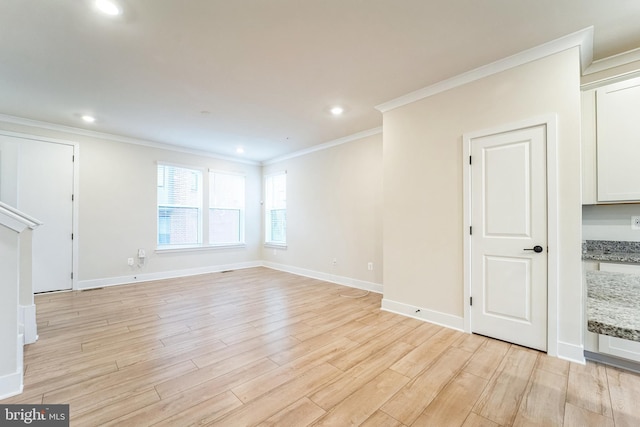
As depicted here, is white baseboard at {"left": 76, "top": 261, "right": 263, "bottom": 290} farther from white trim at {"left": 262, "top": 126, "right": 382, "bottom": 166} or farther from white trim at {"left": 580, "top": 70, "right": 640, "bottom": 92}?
white trim at {"left": 580, "top": 70, "right": 640, "bottom": 92}

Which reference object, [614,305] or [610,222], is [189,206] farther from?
[610,222]

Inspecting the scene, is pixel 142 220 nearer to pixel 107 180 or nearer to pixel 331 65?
pixel 107 180

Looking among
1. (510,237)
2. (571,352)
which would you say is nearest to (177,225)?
(510,237)

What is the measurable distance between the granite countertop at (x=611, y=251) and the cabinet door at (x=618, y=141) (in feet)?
1.44

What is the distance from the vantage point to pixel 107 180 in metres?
4.76

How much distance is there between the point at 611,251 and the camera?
2363 millimetres

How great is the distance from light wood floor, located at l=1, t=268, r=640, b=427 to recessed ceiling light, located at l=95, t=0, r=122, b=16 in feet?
8.68

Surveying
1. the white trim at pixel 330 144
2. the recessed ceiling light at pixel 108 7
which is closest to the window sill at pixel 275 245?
the white trim at pixel 330 144

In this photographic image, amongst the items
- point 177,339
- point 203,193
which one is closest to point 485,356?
point 177,339

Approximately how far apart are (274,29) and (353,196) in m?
3.04

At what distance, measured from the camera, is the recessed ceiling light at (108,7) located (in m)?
1.85

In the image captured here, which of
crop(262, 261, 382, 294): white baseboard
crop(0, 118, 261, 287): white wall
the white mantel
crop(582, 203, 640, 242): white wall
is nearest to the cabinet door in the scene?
crop(582, 203, 640, 242): white wall

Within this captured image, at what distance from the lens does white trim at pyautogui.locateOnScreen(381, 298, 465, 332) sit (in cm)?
284

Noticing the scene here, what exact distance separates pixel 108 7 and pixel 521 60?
A: 11.0 ft
